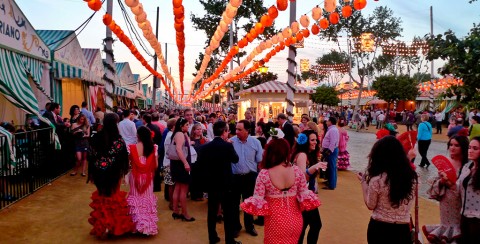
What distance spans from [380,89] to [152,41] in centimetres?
3002

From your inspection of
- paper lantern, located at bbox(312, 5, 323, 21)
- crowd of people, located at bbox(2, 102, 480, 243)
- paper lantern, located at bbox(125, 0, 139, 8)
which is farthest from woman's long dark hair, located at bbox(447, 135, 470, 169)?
paper lantern, located at bbox(125, 0, 139, 8)

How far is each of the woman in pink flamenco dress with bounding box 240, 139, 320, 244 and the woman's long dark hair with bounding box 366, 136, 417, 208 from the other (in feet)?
2.41

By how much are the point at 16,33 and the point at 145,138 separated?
6.81 m

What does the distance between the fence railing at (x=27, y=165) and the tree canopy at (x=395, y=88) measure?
32227 millimetres

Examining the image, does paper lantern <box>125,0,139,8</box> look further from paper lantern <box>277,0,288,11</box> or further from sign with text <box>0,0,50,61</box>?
sign with text <box>0,0,50,61</box>

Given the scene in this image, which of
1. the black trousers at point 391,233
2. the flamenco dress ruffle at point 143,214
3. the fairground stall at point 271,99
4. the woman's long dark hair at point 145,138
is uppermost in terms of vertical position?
the fairground stall at point 271,99

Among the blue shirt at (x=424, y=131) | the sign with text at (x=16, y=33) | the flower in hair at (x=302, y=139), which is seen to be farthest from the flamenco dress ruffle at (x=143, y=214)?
the blue shirt at (x=424, y=131)

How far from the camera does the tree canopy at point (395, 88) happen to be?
36.3 m

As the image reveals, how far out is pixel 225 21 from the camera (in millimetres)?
9883

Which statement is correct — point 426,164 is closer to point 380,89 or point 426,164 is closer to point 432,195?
point 432,195

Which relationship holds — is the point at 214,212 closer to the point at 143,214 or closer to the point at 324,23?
the point at 143,214

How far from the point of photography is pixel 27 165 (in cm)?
855

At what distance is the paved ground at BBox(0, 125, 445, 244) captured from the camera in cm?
581

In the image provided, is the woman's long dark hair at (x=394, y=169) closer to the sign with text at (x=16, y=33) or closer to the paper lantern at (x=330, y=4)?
the paper lantern at (x=330, y=4)
